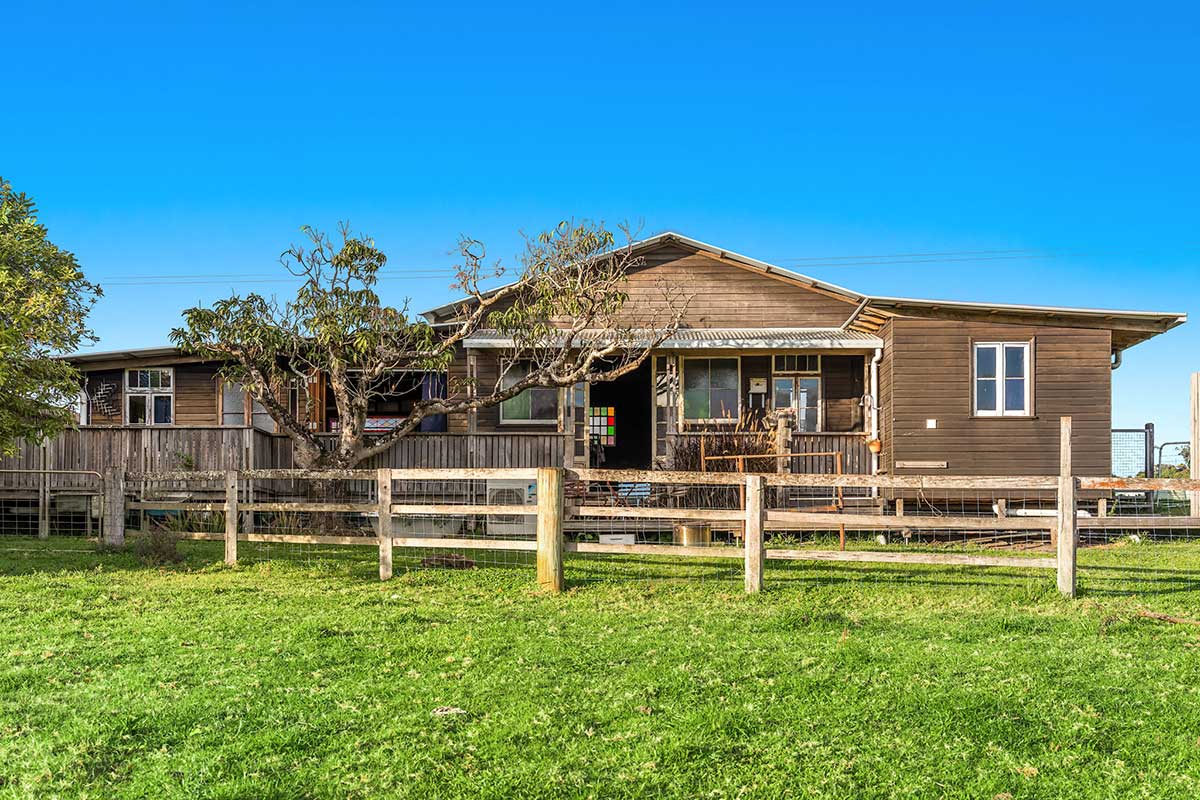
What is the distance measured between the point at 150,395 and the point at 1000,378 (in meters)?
18.7

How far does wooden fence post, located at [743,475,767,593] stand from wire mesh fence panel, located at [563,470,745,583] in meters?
0.20

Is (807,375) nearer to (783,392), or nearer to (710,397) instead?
(783,392)

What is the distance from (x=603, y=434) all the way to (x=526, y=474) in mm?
13408

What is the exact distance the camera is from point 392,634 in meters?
7.78

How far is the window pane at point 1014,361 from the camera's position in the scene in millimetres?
18000

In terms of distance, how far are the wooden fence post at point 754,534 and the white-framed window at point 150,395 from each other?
16.7 m

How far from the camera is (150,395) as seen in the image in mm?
22156

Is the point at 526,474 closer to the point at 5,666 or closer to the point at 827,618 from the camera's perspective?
the point at 827,618

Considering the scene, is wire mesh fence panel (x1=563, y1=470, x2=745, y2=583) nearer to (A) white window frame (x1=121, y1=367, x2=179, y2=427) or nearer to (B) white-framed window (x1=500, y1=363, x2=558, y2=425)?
(B) white-framed window (x1=500, y1=363, x2=558, y2=425)

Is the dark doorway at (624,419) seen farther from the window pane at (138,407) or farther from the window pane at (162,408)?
the window pane at (138,407)

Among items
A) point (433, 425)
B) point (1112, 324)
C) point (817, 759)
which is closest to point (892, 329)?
point (1112, 324)

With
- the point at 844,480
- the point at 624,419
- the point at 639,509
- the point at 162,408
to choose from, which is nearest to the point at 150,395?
the point at 162,408

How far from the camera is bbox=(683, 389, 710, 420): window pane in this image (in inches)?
813

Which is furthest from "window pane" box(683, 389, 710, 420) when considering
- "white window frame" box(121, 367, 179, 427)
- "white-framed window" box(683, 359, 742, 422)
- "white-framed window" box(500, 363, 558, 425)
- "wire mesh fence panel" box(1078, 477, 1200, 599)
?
"white window frame" box(121, 367, 179, 427)
